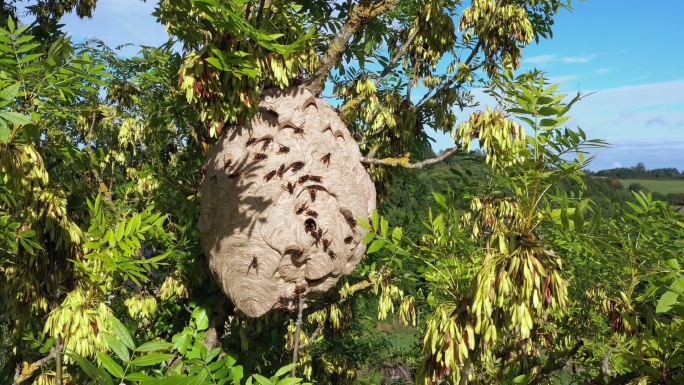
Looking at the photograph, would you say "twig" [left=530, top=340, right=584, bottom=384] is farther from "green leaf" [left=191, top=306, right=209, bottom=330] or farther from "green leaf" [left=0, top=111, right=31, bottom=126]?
"green leaf" [left=0, top=111, right=31, bottom=126]

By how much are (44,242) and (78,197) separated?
0.55 m

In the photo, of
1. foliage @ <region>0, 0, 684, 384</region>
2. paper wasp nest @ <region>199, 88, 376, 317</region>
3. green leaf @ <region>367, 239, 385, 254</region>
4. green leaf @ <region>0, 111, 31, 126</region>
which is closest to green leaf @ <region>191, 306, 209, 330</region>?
foliage @ <region>0, 0, 684, 384</region>

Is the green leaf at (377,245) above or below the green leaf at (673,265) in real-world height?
above

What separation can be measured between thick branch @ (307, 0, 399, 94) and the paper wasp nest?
0.26 m

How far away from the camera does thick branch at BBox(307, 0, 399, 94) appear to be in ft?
10.5

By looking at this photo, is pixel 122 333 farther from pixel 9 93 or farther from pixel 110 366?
pixel 9 93

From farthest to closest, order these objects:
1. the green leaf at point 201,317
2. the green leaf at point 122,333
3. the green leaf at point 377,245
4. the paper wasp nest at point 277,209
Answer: the green leaf at point 201,317 → the paper wasp nest at point 277,209 → the green leaf at point 377,245 → the green leaf at point 122,333

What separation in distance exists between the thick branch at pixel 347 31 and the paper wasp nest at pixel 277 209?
259 mm

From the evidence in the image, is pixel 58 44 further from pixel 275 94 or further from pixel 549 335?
pixel 549 335

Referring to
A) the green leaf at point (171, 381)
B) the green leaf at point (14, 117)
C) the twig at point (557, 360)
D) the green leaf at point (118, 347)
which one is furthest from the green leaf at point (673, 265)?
the green leaf at point (14, 117)

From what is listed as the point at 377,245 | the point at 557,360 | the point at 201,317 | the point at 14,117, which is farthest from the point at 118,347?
the point at 557,360

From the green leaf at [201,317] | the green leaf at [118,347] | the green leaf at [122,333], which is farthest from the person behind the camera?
the green leaf at [201,317]

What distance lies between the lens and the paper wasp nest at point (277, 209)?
9.61ft

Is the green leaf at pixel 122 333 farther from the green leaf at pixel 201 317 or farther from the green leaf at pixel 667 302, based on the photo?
the green leaf at pixel 667 302
